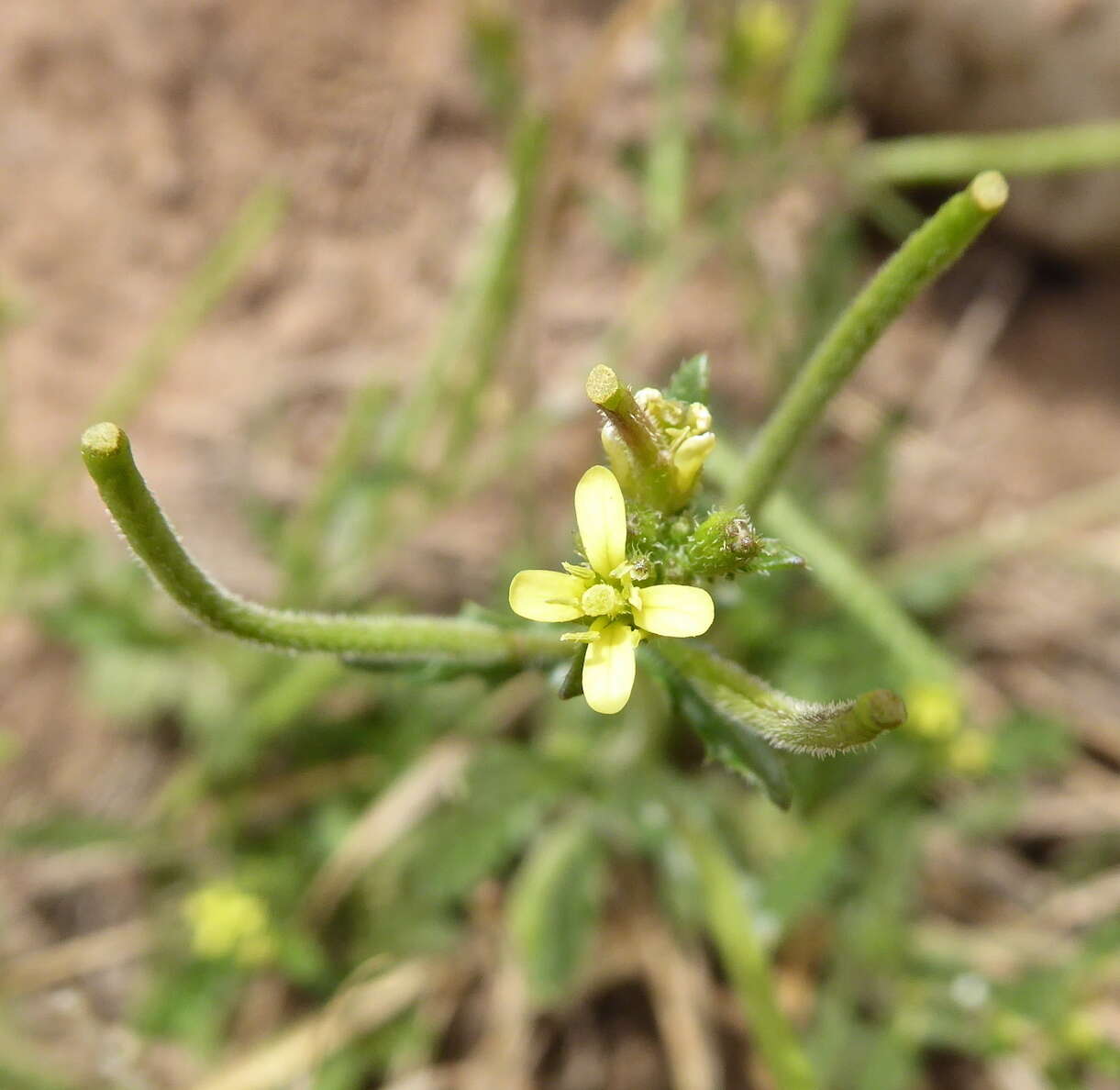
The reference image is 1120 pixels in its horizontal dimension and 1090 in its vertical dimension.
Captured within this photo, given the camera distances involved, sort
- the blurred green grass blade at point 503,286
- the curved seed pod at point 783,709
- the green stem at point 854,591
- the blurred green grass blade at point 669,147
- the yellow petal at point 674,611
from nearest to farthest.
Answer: the curved seed pod at point 783,709
the yellow petal at point 674,611
the green stem at point 854,591
the blurred green grass blade at point 503,286
the blurred green grass blade at point 669,147

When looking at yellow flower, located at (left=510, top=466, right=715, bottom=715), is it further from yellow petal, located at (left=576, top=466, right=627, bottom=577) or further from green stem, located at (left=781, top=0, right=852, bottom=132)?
green stem, located at (left=781, top=0, right=852, bottom=132)

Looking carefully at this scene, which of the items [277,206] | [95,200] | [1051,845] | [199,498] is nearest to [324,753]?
[199,498]

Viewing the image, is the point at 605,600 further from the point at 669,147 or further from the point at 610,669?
the point at 669,147

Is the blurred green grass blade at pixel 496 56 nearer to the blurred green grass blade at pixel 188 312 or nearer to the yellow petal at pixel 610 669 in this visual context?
the blurred green grass blade at pixel 188 312

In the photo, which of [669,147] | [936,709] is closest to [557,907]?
[936,709]

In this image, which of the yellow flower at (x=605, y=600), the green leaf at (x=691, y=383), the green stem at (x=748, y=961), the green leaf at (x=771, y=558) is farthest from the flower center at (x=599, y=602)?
the green stem at (x=748, y=961)

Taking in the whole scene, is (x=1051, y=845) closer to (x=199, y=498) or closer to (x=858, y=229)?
(x=858, y=229)
